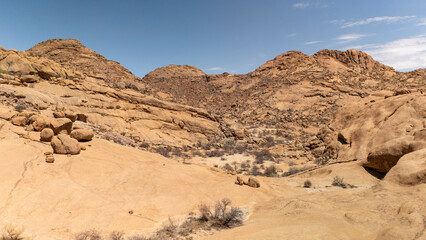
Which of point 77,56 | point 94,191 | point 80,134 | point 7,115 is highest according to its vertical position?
point 77,56

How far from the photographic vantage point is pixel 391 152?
8180mm

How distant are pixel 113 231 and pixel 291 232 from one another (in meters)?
3.11

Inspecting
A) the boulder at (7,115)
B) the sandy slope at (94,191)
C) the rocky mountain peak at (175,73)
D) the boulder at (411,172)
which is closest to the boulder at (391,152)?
the boulder at (411,172)

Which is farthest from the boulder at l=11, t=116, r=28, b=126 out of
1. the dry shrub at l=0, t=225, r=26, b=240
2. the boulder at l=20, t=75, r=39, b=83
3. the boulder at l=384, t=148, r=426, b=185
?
the boulder at l=20, t=75, r=39, b=83

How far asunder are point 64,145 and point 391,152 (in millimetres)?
10432

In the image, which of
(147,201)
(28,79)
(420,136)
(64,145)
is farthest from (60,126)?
(28,79)

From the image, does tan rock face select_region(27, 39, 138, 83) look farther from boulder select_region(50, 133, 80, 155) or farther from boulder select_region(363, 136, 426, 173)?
boulder select_region(363, 136, 426, 173)

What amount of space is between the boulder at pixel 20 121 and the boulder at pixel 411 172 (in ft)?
32.7

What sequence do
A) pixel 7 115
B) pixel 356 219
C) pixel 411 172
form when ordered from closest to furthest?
pixel 356 219 < pixel 411 172 < pixel 7 115

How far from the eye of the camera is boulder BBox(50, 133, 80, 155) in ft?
20.4

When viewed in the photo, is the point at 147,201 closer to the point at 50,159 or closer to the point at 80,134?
the point at 50,159

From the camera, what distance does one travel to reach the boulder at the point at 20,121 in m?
6.95

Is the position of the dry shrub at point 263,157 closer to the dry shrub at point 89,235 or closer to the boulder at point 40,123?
the boulder at point 40,123

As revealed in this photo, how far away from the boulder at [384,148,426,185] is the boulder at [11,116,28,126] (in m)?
9.96
